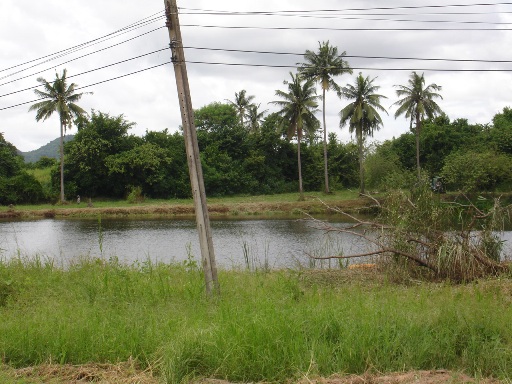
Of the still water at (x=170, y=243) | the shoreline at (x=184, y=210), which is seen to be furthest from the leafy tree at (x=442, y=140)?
the still water at (x=170, y=243)

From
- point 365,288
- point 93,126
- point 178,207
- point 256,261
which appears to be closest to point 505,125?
point 178,207

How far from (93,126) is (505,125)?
41816mm

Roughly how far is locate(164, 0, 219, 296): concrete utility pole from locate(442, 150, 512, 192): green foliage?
41.2 m

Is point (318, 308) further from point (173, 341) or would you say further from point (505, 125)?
point (505, 125)

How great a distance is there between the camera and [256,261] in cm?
1631

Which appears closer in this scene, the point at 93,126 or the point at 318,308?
the point at 318,308

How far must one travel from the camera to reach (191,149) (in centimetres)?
955

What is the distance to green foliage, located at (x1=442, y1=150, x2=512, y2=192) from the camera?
A: 47.1m

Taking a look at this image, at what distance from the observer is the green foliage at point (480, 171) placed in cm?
4712

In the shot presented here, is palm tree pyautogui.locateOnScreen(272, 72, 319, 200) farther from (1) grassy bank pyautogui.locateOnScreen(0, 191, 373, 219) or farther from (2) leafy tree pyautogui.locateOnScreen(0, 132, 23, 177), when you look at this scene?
(2) leafy tree pyautogui.locateOnScreen(0, 132, 23, 177)

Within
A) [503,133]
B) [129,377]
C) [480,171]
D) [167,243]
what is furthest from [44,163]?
[129,377]

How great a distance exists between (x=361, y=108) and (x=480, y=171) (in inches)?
470

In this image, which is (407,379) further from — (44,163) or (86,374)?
(44,163)

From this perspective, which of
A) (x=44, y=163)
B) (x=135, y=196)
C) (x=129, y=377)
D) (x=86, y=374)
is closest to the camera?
(x=129, y=377)
